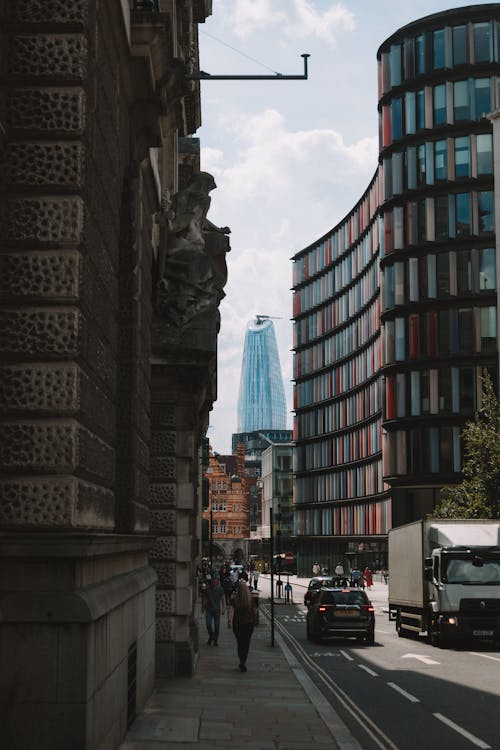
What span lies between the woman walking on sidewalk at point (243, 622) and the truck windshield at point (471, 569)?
8.15 meters

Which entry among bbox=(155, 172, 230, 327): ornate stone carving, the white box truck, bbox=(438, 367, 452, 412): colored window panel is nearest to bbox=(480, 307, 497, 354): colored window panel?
bbox=(438, 367, 452, 412): colored window panel

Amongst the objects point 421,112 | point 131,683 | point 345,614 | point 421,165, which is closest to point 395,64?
point 421,112

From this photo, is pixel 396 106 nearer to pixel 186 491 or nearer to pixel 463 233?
pixel 463 233

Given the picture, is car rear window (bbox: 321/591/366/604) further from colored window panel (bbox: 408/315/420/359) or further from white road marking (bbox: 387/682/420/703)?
colored window panel (bbox: 408/315/420/359)

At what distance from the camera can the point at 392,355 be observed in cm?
7212

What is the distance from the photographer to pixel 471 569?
2775cm

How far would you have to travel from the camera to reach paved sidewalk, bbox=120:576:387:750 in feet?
38.5

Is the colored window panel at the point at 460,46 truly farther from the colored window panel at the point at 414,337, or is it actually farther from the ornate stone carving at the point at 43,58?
the ornate stone carving at the point at 43,58

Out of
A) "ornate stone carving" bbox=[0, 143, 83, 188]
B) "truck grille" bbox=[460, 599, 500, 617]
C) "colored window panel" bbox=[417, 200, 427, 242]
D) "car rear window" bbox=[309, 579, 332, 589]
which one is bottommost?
"car rear window" bbox=[309, 579, 332, 589]

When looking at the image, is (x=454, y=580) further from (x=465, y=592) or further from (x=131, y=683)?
(x=131, y=683)

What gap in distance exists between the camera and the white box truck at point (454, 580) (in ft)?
89.6

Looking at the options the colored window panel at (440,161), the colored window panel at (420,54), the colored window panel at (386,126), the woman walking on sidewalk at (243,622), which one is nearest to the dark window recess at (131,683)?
the woman walking on sidewalk at (243,622)

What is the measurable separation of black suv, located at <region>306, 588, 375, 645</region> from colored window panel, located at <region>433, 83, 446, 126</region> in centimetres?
4770

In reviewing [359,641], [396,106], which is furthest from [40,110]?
[396,106]
